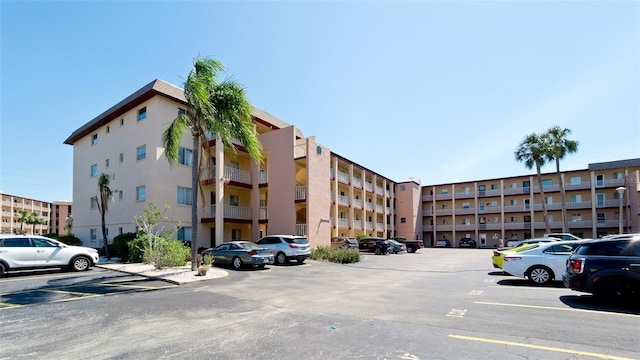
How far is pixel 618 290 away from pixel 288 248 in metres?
14.3

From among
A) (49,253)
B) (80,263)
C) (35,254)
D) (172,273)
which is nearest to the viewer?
(35,254)

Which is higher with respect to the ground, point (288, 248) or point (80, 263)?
point (288, 248)

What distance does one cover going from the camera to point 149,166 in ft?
70.5

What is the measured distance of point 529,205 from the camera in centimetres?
4644

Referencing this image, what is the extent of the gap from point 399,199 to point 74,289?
45.7m

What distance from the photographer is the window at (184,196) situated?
74.0ft

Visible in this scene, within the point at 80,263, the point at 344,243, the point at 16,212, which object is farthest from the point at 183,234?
the point at 16,212

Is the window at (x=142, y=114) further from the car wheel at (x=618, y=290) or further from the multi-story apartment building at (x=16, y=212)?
the multi-story apartment building at (x=16, y=212)

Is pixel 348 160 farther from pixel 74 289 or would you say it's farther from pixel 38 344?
pixel 38 344

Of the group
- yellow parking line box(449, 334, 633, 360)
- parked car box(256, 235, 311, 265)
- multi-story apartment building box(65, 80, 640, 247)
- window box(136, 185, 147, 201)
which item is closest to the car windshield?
parked car box(256, 235, 311, 265)

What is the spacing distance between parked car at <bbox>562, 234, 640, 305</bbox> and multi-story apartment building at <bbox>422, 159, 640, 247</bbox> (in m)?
38.5

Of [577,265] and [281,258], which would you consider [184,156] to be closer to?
[281,258]

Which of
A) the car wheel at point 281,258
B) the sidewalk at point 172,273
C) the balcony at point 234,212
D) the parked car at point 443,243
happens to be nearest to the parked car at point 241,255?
the sidewalk at point 172,273

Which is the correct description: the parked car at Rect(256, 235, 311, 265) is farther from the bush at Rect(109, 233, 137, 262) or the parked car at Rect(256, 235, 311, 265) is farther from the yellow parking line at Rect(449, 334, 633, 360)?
the yellow parking line at Rect(449, 334, 633, 360)
